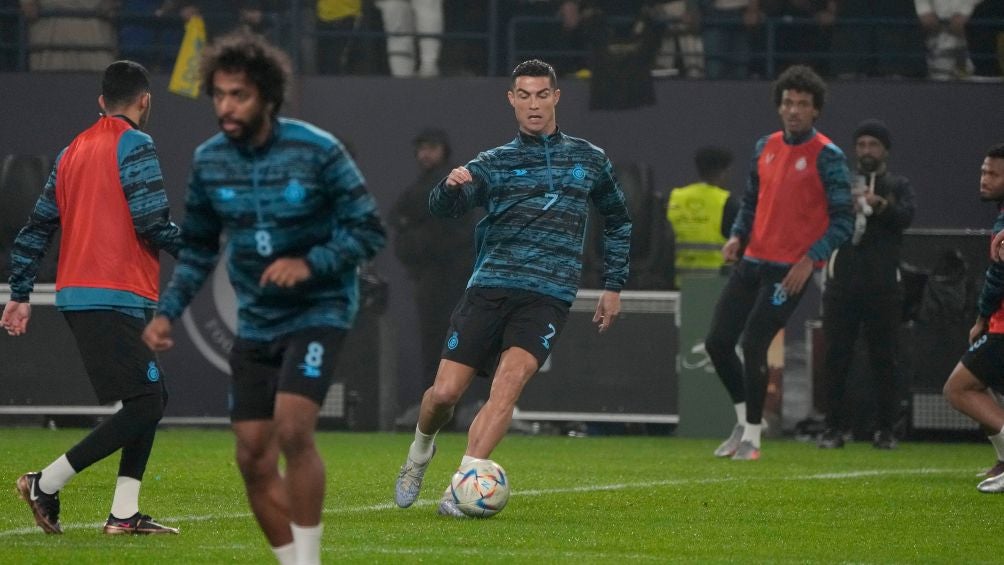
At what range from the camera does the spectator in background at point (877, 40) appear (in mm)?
17656

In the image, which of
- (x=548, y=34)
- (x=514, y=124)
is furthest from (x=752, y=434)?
(x=548, y=34)

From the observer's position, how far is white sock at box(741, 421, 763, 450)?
12703 millimetres

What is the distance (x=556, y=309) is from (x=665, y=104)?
9095 millimetres

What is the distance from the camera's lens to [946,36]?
1767 cm

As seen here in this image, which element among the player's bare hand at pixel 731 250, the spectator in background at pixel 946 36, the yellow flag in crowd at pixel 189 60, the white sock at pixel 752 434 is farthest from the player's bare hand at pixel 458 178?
the spectator in background at pixel 946 36

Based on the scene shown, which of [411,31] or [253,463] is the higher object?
[411,31]

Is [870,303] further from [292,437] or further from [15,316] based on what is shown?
[292,437]

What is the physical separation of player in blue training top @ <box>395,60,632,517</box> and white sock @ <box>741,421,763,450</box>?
3994 mm

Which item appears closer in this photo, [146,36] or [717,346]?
[717,346]

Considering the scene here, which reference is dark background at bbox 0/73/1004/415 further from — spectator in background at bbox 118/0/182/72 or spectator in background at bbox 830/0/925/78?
spectator in background at bbox 118/0/182/72

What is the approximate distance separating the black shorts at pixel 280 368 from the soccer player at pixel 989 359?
510cm

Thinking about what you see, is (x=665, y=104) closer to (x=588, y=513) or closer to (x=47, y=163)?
(x=47, y=163)

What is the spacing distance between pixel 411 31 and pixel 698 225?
3.71 meters

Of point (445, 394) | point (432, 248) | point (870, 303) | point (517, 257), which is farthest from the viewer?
point (432, 248)
